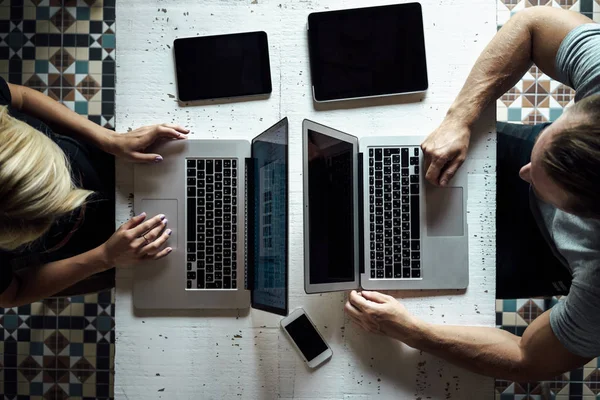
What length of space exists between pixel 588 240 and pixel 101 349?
182cm

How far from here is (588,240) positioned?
1.15m

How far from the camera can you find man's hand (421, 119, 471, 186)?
50.1 inches

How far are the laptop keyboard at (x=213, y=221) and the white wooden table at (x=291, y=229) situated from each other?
10 cm

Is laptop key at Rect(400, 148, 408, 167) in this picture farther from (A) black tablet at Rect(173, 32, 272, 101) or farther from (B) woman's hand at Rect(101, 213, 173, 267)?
(B) woman's hand at Rect(101, 213, 173, 267)

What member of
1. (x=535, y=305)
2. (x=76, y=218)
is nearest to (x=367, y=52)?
(x=76, y=218)

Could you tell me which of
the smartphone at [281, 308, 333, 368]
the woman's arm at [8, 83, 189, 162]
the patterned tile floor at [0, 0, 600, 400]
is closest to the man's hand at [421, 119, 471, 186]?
the smartphone at [281, 308, 333, 368]

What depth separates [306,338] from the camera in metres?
1.33

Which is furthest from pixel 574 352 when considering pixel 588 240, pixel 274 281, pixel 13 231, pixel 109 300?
pixel 109 300

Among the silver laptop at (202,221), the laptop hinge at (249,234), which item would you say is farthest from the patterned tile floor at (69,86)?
the laptop hinge at (249,234)

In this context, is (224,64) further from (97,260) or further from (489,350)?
(489,350)

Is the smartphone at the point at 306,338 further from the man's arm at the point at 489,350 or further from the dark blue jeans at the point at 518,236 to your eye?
the dark blue jeans at the point at 518,236

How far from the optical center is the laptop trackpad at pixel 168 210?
134 centimetres

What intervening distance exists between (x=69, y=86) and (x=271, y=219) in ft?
4.36

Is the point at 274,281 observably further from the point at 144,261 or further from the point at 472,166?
the point at 472,166
